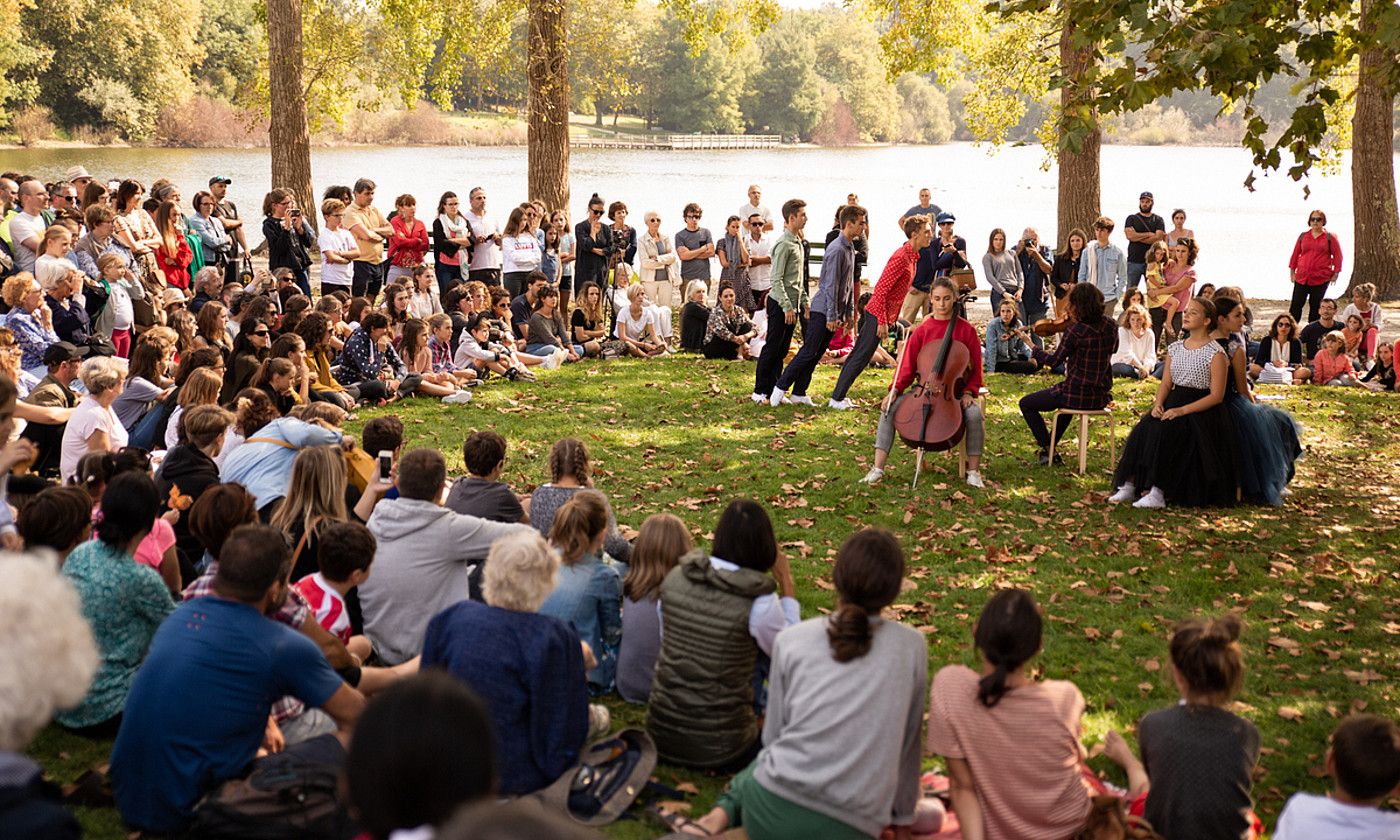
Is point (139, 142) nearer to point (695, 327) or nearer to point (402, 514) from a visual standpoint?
point (695, 327)

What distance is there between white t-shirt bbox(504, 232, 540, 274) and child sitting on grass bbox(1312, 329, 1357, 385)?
30.6 ft

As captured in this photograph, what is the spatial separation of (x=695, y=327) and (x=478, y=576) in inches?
358

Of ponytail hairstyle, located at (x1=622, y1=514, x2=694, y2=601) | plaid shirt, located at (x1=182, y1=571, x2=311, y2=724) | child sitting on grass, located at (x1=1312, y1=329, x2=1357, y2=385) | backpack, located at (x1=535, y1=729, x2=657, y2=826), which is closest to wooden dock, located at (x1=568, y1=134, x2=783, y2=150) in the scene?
child sitting on grass, located at (x1=1312, y1=329, x2=1357, y2=385)

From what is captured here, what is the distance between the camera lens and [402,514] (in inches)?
227

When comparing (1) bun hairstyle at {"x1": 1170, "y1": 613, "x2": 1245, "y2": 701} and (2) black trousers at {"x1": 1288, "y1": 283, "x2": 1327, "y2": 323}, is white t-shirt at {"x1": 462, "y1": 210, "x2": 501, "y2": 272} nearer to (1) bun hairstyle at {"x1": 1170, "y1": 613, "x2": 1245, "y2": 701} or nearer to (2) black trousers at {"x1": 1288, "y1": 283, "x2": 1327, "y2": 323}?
(2) black trousers at {"x1": 1288, "y1": 283, "x2": 1327, "y2": 323}

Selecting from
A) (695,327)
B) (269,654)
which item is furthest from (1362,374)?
(269,654)

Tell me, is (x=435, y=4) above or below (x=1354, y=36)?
above

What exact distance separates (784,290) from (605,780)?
7594 mm

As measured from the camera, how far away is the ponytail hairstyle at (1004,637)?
165 inches

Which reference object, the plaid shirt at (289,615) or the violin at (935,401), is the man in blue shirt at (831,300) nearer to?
the violin at (935,401)

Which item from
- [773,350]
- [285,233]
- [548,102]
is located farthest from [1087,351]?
[548,102]

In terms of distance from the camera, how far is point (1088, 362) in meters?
9.70

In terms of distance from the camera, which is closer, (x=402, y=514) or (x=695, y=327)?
(x=402, y=514)

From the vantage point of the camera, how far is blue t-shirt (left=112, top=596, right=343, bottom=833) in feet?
13.7
